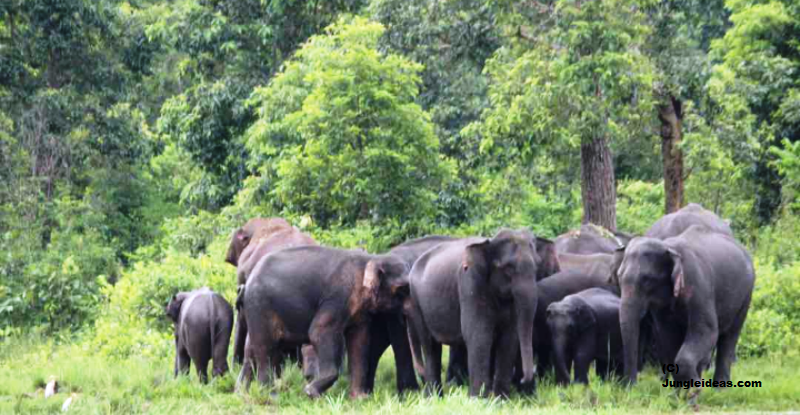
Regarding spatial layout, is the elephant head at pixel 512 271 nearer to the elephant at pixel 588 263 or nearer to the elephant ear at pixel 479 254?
the elephant ear at pixel 479 254

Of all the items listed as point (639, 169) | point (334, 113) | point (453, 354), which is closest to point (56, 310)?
point (334, 113)

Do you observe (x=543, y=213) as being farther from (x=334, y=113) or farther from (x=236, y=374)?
(x=236, y=374)

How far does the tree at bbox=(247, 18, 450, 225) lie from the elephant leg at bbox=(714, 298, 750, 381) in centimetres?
A: 651

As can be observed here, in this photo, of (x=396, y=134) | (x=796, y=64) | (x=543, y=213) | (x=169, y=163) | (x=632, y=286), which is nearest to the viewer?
(x=632, y=286)

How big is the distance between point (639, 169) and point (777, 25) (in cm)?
649

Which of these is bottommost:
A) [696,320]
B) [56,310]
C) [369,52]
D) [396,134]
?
[56,310]

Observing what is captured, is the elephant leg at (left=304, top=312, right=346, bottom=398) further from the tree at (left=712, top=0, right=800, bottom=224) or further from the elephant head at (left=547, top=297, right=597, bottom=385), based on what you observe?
the tree at (left=712, top=0, right=800, bottom=224)

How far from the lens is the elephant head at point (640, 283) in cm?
1000

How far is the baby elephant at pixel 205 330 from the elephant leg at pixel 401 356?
1736 millimetres

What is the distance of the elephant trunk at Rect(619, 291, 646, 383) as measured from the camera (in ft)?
32.8

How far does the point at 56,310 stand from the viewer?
1764 cm

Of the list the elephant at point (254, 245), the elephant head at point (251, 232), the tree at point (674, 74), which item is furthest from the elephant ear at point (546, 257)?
the tree at point (674, 74)

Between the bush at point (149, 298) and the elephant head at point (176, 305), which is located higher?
the elephant head at point (176, 305)

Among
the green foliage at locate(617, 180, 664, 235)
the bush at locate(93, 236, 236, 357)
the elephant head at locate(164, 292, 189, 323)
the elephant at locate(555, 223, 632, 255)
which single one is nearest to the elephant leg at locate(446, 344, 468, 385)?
the elephant at locate(555, 223, 632, 255)
